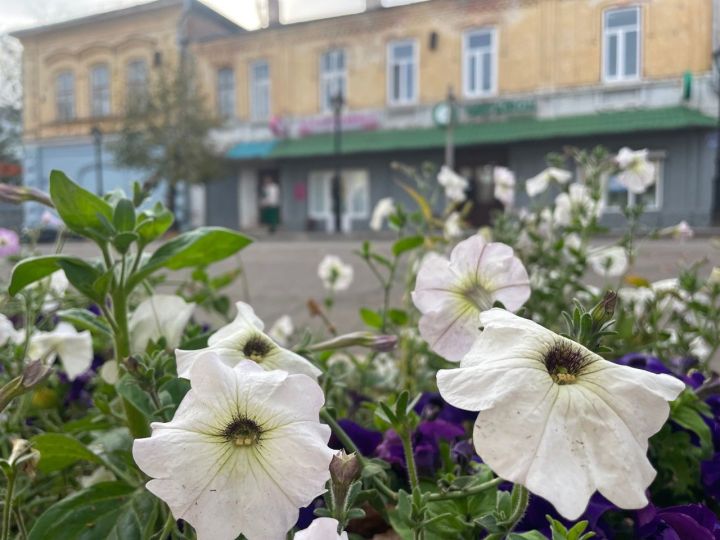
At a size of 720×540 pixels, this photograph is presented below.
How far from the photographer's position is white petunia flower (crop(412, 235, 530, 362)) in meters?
0.49

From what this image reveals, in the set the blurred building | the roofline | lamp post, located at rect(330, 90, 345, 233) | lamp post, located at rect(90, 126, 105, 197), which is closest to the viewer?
the blurred building

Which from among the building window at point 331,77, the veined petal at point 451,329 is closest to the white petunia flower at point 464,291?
the veined petal at point 451,329

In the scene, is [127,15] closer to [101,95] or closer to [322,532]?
[101,95]

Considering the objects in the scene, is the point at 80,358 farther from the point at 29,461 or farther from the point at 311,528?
the point at 311,528

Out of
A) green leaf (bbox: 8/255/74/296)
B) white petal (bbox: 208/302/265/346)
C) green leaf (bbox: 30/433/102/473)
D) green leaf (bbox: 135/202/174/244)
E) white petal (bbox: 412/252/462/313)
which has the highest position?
green leaf (bbox: 135/202/174/244)

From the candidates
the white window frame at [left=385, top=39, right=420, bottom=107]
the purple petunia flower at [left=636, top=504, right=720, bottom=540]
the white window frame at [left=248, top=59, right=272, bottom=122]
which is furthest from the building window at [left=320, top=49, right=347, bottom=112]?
the purple petunia flower at [left=636, top=504, right=720, bottom=540]

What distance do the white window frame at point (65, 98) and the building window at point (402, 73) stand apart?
7189 mm

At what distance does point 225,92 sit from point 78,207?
13.3 m

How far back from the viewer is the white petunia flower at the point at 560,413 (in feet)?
0.99

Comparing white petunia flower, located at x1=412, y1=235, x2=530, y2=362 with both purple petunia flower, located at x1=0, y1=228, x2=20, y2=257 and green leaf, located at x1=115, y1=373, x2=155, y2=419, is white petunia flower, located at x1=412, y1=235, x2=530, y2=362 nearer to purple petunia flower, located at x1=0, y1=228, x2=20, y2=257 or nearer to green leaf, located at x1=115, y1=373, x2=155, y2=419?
green leaf, located at x1=115, y1=373, x2=155, y2=419


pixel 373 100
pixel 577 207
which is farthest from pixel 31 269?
pixel 373 100

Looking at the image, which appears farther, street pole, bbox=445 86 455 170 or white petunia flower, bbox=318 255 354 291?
street pole, bbox=445 86 455 170

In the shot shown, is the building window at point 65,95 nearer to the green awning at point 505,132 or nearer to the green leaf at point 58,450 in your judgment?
the green awning at point 505,132

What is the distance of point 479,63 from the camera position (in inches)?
423
